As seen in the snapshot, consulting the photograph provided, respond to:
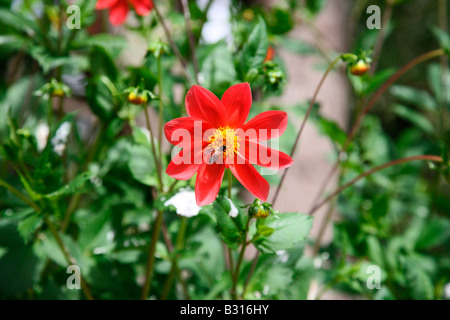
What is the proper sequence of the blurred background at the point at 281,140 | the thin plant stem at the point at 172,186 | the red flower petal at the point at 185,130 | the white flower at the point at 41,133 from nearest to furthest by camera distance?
the red flower petal at the point at 185,130 → the thin plant stem at the point at 172,186 → the blurred background at the point at 281,140 → the white flower at the point at 41,133

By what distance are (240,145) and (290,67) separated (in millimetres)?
694

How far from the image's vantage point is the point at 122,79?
682mm

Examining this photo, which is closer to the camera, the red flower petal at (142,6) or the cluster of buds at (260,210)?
the cluster of buds at (260,210)

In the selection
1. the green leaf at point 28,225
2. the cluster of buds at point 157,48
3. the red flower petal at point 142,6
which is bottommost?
the green leaf at point 28,225

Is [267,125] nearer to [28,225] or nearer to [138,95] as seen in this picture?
[138,95]

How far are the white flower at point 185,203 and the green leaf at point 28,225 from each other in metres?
0.18

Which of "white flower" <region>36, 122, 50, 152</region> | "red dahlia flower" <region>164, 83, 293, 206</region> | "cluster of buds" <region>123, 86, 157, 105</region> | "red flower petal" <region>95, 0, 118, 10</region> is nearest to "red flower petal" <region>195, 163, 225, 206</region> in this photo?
"red dahlia flower" <region>164, 83, 293, 206</region>

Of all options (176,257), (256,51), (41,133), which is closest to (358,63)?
(256,51)

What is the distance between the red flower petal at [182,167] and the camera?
0.43 meters

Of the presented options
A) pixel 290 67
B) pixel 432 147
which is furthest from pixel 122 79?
pixel 432 147

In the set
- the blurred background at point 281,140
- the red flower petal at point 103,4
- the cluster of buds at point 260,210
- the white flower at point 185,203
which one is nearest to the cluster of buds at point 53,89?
the blurred background at point 281,140

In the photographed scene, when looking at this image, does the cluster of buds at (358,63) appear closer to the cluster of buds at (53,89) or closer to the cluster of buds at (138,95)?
the cluster of buds at (138,95)

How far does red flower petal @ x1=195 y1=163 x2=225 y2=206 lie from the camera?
0.43m

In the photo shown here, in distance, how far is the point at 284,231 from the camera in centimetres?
49
